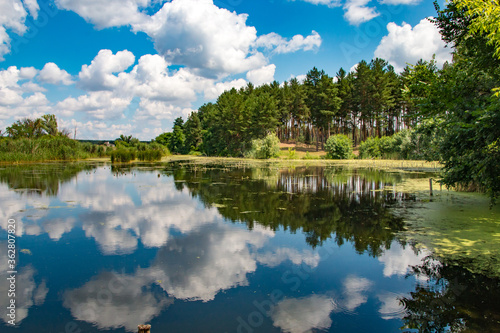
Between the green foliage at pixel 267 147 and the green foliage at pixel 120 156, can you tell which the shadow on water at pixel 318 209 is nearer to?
the green foliage at pixel 120 156

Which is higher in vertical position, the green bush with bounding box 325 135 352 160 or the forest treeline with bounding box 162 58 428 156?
the forest treeline with bounding box 162 58 428 156

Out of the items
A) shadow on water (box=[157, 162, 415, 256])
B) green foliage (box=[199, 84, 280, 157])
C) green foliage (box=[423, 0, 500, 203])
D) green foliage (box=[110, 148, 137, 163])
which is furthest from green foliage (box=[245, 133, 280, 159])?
green foliage (box=[423, 0, 500, 203])

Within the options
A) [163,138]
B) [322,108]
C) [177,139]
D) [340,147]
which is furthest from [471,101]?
[163,138]

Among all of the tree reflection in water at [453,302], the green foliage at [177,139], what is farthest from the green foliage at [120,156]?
the green foliage at [177,139]

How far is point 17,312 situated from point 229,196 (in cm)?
1275

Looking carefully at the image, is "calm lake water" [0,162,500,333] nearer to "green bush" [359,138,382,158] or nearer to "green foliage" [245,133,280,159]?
"green bush" [359,138,382,158]

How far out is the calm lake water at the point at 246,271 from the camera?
5348 mm

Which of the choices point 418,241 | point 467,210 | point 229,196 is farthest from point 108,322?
point 467,210

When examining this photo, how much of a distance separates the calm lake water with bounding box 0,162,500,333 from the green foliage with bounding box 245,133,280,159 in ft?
151

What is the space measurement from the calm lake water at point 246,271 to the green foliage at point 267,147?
4606 cm

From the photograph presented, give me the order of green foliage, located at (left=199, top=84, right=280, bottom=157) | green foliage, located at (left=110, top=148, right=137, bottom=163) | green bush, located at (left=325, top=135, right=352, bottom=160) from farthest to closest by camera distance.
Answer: green foliage, located at (left=199, top=84, right=280, bottom=157), green bush, located at (left=325, top=135, right=352, bottom=160), green foliage, located at (left=110, top=148, right=137, bottom=163)

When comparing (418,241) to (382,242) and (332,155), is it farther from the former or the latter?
(332,155)

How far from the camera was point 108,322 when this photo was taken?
531 centimetres

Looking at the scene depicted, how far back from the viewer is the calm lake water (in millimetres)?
5348
